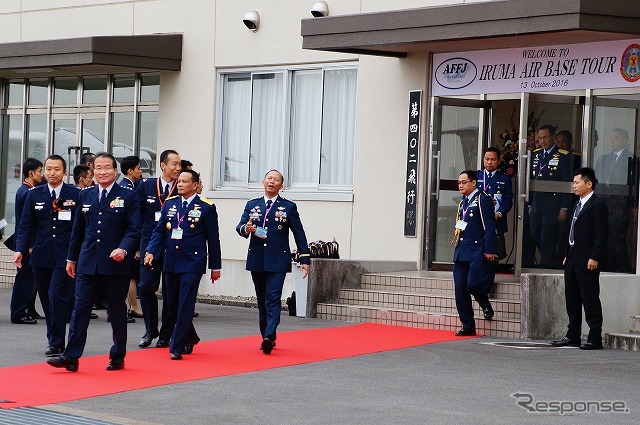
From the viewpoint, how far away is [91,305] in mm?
10344

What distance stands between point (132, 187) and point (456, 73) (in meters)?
4.96

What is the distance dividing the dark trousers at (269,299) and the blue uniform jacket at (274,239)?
0.11 metres

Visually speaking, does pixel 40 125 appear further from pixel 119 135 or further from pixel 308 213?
pixel 308 213

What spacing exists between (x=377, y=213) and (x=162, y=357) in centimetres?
608

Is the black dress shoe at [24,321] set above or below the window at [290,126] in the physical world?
below

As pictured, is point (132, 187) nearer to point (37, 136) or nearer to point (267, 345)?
point (267, 345)

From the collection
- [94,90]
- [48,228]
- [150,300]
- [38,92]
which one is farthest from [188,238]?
[38,92]

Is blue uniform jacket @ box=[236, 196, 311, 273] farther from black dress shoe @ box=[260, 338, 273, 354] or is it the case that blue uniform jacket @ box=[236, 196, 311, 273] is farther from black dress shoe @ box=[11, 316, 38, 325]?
black dress shoe @ box=[11, 316, 38, 325]

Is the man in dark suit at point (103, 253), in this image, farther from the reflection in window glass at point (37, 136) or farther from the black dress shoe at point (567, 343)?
the reflection in window glass at point (37, 136)

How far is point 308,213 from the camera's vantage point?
1753 cm

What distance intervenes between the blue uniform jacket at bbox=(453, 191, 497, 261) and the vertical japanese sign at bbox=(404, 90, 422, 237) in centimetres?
271

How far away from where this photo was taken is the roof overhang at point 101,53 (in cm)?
1839

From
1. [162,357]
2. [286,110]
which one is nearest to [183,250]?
[162,357]

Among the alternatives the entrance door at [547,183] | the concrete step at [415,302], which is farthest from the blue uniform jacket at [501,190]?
the concrete step at [415,302]
